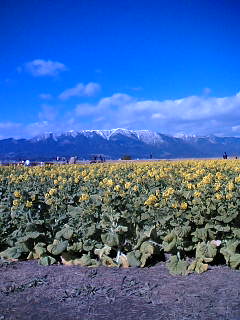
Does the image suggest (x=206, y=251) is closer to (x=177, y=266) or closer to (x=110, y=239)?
(x=177, y=266)

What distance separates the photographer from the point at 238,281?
5777mm

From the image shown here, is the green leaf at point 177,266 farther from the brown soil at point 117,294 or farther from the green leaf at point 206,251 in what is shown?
the green leaf at point 206,251

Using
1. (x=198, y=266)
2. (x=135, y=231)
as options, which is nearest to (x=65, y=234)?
(x=135, y=231)

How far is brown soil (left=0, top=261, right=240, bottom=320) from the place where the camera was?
16.2 ft

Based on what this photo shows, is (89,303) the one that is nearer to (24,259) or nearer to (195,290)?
(195,290)

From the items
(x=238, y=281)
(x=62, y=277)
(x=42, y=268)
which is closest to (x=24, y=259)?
(x=42, y=268)

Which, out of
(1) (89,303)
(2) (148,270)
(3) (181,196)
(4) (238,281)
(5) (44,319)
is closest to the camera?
(5) (44,319)

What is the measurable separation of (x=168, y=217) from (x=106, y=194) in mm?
1171

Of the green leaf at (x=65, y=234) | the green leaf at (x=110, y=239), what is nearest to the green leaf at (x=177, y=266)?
the green leaf at (x=110, y=239)

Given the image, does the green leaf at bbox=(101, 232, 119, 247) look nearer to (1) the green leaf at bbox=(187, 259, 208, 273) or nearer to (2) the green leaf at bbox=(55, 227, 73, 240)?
(2) the green leaf at bbox=(55, 227, 73, 240)

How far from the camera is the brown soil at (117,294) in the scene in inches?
194

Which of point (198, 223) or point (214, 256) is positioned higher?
point (198, 223)

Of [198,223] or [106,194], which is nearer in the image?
[198,223]

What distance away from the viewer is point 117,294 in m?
5.48
